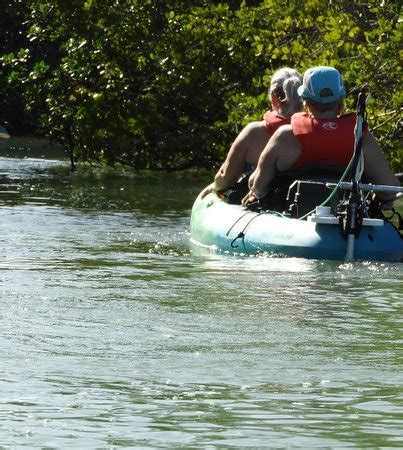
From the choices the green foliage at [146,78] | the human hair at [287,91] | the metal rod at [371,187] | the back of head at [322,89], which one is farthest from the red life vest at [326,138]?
the green foliage at [146,78]

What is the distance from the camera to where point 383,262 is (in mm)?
11438

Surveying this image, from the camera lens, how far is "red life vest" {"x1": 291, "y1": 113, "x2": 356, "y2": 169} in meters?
11.9

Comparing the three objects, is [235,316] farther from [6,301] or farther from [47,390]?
[47,390]

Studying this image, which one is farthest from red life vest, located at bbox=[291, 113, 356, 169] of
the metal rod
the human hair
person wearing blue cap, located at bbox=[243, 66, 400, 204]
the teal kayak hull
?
the human hair

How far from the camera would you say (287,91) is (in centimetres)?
1291

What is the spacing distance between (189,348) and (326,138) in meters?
4.25

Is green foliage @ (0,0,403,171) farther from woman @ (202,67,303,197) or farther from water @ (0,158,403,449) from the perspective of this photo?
water @ (0,158,403,449)

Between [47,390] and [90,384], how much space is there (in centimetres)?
23

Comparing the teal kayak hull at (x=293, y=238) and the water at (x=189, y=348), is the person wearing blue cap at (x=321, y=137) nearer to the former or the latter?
the teal kayak hull at (x=293, y=238)

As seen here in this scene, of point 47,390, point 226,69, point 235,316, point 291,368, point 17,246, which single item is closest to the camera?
point 47,390

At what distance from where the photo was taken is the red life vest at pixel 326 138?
39.2ft

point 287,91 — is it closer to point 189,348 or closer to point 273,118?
point 273,118

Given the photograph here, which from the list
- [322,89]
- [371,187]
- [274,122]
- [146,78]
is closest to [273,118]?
[274,122]

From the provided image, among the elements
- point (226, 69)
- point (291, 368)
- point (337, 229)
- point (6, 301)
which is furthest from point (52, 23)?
point (291, 368)
